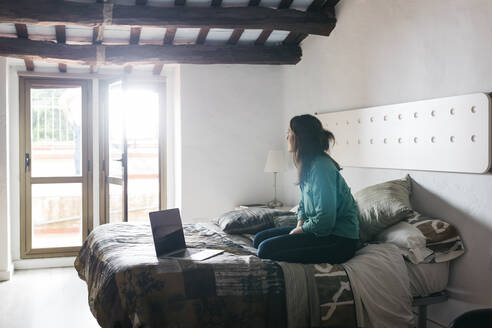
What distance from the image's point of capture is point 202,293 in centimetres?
242

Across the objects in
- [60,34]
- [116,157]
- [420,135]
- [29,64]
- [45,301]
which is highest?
[60,34]

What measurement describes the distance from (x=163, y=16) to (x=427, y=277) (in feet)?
9.78

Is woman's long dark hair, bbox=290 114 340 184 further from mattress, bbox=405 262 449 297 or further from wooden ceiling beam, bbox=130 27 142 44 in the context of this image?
wooden ceiling beam, bbox=130 27 142 44

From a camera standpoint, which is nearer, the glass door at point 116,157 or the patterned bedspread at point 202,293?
the patterned bedspread at point 202,293

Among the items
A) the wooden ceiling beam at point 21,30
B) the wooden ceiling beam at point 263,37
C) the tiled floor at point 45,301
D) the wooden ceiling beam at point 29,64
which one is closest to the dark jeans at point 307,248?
the tiled floor at point 45,301

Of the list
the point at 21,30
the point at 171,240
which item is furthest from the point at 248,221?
the point at 21,30

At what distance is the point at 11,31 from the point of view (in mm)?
4508

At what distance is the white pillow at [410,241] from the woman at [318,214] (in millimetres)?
329

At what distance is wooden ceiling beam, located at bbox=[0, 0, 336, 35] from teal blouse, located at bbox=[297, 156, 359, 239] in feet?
6.62

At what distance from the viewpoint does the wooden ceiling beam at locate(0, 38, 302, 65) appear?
4.54 m

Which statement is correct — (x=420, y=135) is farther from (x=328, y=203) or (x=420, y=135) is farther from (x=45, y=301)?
(x=45, y=301)

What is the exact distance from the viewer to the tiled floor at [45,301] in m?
3.64

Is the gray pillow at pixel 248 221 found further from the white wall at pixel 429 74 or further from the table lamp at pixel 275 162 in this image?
the table lamp at pixel 275 162

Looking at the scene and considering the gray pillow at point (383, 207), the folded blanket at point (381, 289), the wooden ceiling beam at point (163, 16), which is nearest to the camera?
the folded blanket at point (381, 289)
